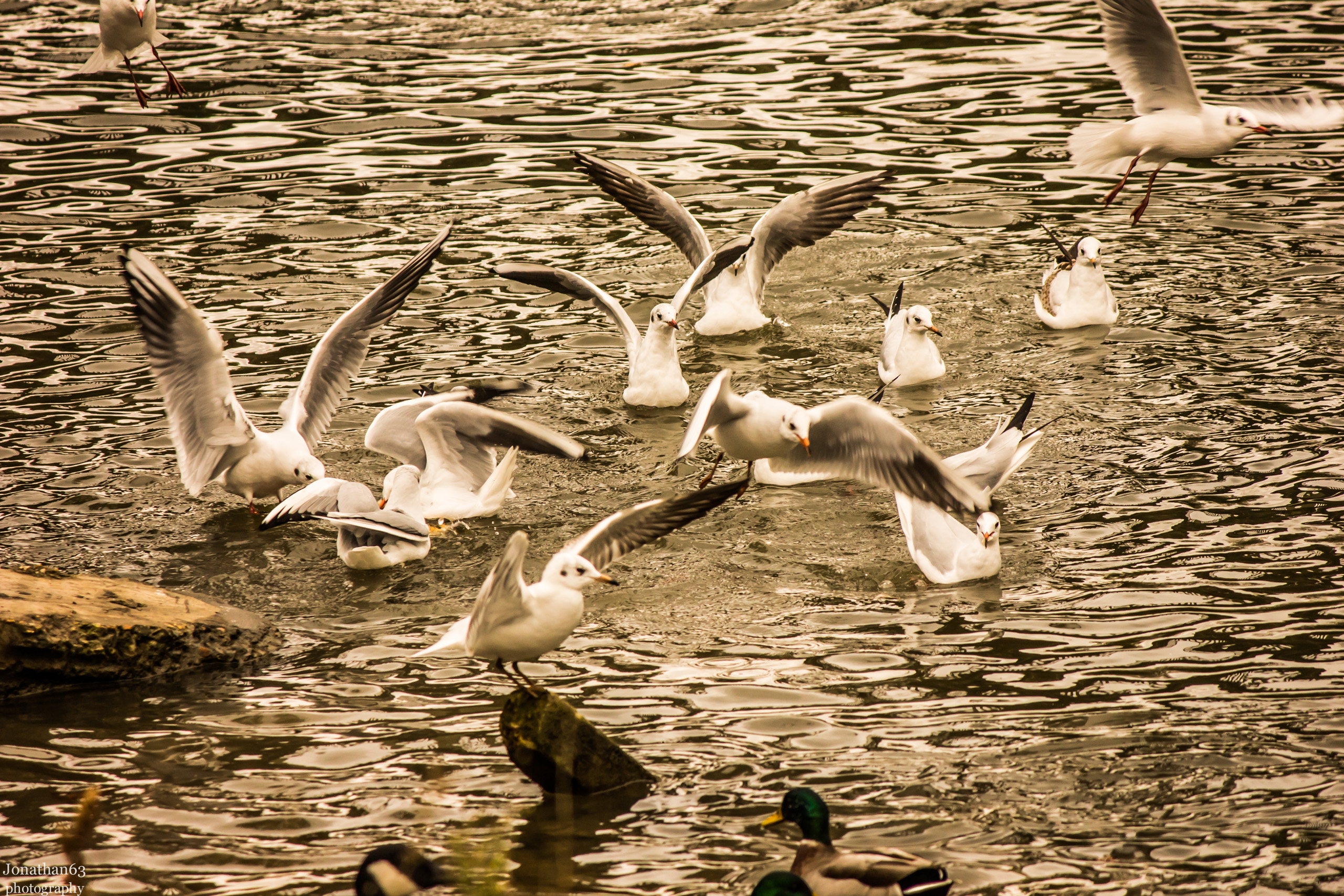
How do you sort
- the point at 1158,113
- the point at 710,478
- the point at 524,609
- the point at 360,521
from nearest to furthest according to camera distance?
the point at 524,609, the point at 360,521, the point at 710,478, the point at 1158,113

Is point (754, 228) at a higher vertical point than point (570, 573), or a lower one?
higher

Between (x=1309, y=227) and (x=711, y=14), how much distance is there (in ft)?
33.1

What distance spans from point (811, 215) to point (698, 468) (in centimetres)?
296

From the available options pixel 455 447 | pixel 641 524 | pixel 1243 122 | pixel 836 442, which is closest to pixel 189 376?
pixel 455 447

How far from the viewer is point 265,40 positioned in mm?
19125

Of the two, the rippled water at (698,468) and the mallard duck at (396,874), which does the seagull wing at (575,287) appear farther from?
the mallard duck at (396,874)

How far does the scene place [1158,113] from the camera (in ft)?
32.7

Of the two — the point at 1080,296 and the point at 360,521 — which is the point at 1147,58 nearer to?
the point at 1080,296

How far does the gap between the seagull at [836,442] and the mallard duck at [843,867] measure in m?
2.54

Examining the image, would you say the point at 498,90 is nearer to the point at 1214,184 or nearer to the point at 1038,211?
the point at 1038,211

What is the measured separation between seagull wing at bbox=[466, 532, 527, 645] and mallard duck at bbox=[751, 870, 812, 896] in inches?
59.6

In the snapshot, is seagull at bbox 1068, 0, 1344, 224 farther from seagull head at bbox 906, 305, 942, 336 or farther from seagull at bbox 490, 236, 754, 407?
seagull at bbox 490, 236, 754, 407

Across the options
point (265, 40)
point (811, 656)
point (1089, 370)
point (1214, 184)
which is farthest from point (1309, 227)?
point (265, 40)

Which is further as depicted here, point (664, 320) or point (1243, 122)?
point (664, 320)
